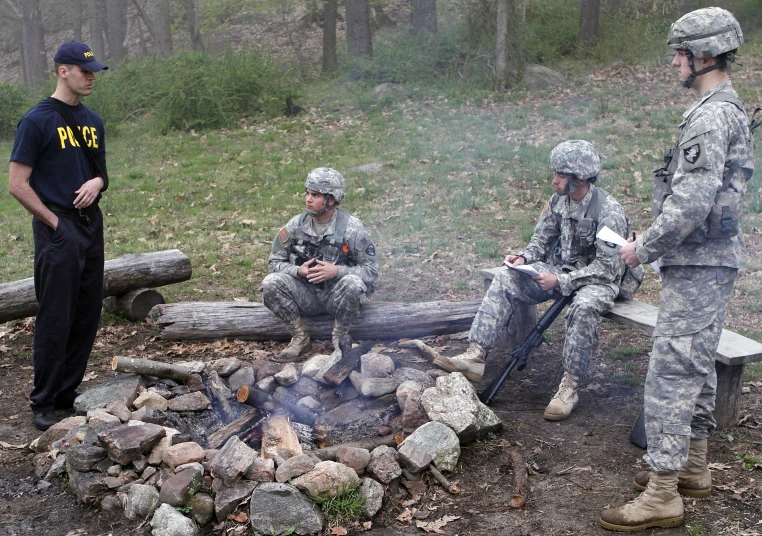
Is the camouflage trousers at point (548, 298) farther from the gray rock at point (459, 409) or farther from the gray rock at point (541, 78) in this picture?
the gray rock at point (541, 78)

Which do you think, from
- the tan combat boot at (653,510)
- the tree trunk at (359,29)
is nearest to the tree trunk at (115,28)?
the tree trunk at (359,29)

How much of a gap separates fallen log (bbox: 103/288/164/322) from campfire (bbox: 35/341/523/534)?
1.80 meters

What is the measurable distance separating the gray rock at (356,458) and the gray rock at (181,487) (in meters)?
0.76

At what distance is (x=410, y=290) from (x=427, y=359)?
1689mm

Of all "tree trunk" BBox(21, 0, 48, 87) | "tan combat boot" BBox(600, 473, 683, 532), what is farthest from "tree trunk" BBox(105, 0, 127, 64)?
"tan combat boot" BBox(600, 473, 683, 532)

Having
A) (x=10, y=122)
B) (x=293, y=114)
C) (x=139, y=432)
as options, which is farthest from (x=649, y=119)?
(x=10, y=122)

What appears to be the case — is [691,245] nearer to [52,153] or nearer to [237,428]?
[237,428]

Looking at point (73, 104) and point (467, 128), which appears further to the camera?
point (467, 128)

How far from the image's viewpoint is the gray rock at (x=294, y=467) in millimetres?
4016

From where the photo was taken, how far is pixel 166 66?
18.1m

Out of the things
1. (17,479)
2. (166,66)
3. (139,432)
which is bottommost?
(17,479)

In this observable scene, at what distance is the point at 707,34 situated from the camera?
11.5ft

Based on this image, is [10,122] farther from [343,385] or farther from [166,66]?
[343,385]

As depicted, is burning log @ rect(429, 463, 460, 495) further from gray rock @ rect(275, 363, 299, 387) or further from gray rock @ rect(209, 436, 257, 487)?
gray rock @ rect(275, 363, 299, 387)
